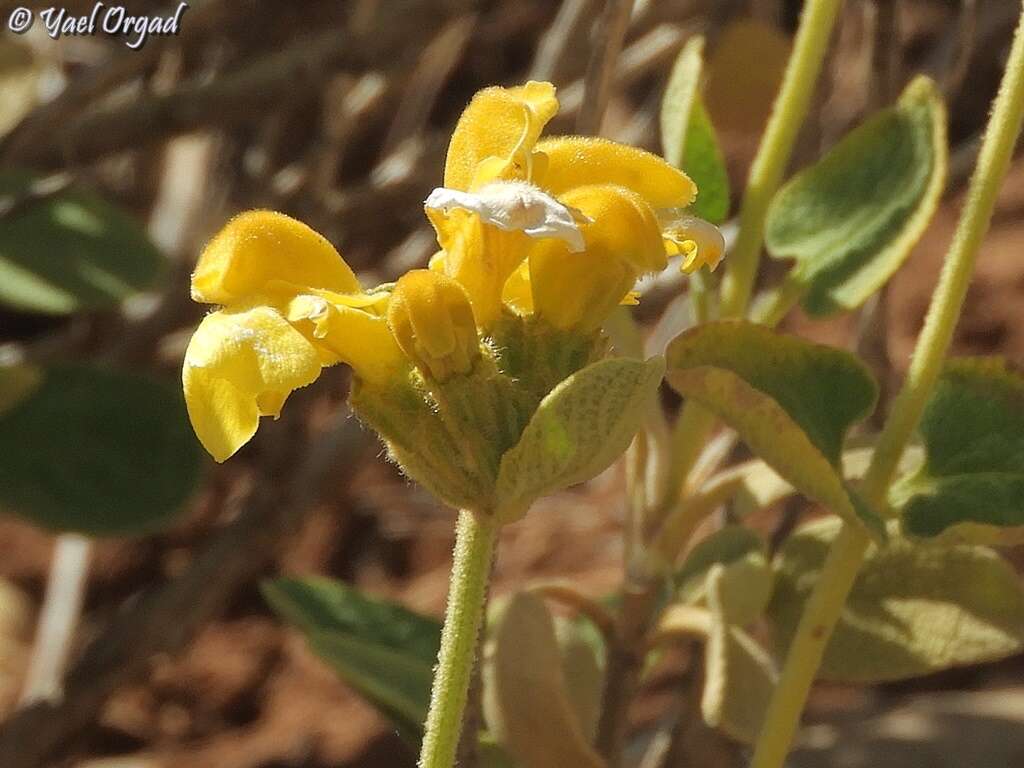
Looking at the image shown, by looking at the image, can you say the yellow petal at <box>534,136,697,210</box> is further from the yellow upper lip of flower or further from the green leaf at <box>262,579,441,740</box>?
the green leaf at <box>262,579,441,740</box>

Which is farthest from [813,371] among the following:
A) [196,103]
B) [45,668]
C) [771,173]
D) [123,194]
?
[123,194]

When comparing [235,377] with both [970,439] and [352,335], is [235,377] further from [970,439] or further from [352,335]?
[970,439]

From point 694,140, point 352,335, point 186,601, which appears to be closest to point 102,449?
point 186,601

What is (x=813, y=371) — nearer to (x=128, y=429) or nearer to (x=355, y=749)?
(x=128, y=429)

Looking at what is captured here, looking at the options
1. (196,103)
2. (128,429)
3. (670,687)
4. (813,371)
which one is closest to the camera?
(813,371)
